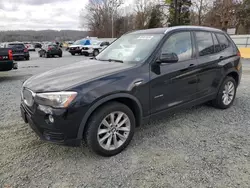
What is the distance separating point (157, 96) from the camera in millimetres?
3250

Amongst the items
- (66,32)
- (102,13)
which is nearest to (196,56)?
(102,13)

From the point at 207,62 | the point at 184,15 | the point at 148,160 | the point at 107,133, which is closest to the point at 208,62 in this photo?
the point at 207,62

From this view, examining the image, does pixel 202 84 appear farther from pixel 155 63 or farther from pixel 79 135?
pixel 79 135

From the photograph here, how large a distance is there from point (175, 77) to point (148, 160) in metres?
1.38

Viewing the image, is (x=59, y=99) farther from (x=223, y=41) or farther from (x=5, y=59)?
(x=5, y=59)

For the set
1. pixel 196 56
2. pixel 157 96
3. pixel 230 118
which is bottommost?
pixel 230 118

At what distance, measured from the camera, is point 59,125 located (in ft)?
8.34

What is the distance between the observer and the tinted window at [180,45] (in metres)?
3.48

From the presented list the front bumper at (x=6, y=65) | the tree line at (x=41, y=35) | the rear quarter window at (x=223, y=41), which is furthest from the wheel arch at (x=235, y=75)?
the tree line at (x=41, y=35)

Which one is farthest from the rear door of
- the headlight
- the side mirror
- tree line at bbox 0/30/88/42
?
tree line at bbox 0/30/88/42

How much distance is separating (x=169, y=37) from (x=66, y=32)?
71.8m

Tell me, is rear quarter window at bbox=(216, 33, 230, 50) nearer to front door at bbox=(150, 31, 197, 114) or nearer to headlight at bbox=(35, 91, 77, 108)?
front door at bbox=(150, 31, 197, 114)

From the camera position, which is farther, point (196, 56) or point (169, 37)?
point (196, 56)

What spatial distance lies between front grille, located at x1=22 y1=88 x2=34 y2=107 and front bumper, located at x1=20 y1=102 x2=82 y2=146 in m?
0.11
